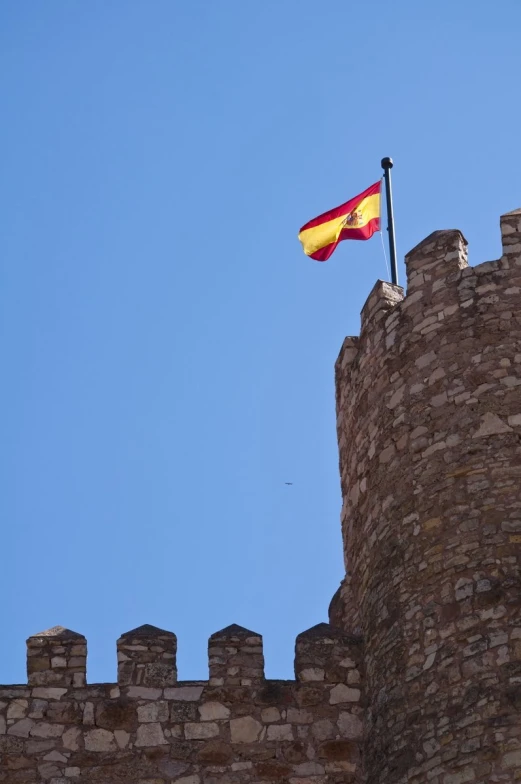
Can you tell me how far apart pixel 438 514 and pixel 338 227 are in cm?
416

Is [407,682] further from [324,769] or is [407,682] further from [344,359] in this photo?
[344,359]

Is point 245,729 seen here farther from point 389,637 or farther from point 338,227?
point 338,227

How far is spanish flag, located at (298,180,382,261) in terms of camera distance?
55.9ft

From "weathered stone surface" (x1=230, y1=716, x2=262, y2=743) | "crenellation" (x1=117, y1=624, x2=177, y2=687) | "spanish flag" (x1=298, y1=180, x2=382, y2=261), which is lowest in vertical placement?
"weathered stone surface" (x1=230, y1=716, x2=262, y2=743)

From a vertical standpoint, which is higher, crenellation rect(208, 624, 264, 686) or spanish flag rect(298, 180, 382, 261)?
spanish flag rect(298, 180, 382, 261)

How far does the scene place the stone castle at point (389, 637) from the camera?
13.1m

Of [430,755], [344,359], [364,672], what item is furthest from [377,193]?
[430,755]

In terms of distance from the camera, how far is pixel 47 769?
45.8 ft

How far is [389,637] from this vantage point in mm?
13766

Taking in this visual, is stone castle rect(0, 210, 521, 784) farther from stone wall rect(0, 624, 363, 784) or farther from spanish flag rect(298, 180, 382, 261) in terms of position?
spanish flag rect(298, 180, 382, 261)

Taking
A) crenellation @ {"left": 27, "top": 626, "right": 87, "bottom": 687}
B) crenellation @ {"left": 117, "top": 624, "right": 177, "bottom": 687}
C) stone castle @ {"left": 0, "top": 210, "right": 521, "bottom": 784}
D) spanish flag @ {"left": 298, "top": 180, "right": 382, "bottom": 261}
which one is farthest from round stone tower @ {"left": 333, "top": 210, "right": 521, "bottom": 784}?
crenellation @ {"left": 27, "top": 626, "right": 87, "bottom": 687}

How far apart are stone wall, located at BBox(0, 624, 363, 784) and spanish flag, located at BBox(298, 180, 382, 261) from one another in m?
3.86

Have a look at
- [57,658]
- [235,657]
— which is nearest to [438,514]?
[235,657]

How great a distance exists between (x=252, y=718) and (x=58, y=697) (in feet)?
4.73
